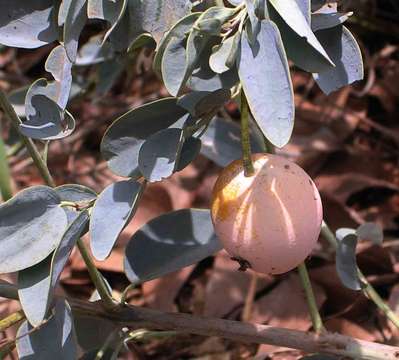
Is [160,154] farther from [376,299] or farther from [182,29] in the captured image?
[376,299]

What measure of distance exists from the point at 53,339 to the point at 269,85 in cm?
44

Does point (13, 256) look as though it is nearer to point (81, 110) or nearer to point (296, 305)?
point (296, 305)

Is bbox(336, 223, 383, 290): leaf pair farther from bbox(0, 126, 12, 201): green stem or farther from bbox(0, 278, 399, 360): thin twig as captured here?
bbox(0, 126, 12, 201): green stem

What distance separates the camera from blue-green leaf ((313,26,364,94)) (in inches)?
36.2

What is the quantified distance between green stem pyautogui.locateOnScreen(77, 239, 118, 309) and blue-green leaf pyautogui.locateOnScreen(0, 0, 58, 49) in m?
0.26

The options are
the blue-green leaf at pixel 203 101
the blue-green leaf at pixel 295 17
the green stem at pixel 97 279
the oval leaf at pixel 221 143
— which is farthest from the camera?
the oval leaf at pixel 221 143

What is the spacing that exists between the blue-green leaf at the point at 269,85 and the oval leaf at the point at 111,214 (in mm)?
212

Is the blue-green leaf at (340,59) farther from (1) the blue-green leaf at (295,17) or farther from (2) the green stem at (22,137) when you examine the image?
(2) the green stem at (22,137)

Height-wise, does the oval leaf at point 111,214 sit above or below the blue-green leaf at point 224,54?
below

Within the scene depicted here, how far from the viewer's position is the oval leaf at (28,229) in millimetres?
919

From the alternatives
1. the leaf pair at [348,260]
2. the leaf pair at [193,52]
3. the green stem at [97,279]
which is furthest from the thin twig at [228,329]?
the leaf pair at [193,52]

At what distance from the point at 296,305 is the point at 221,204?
0.72 metres

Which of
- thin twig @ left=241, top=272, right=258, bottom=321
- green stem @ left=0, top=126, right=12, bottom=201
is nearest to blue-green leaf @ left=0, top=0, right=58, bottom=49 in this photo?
green stem @ left=0, top=126, right=12, bottom=201

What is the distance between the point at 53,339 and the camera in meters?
1.00
